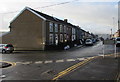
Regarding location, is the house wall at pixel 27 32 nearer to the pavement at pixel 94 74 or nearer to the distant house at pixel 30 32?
the distant house at pixel 30 32

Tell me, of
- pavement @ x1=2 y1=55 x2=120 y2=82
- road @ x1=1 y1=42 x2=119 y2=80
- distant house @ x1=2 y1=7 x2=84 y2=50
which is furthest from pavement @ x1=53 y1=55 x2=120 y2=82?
distant house @ x1=2 y1=7 x2=84 y2=50

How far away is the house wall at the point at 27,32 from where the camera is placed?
28734 millimetres

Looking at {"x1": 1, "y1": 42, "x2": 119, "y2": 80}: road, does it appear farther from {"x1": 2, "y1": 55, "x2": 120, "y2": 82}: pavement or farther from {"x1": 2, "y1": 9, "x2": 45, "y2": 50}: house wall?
{"x1": 2, "y1": 9, "x2": 45, "y2": 50}: house wall

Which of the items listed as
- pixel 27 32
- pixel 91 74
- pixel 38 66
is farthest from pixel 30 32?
pixel 91 74

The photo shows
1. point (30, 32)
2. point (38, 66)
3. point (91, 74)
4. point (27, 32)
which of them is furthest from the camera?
point (27, 32)

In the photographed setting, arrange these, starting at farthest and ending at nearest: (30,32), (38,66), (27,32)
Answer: (27,32), (30,32), (38,66)

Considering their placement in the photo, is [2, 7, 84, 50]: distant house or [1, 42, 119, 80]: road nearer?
[1, 42, 119, 80]: road

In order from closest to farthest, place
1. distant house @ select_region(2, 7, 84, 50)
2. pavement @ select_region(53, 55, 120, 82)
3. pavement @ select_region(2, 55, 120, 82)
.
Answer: pavement @ select_region(2, 55, 120, 82), pavement @ select_region(53, 55, 120, 82), distant house @ select_region(2, 7, 84, 50)

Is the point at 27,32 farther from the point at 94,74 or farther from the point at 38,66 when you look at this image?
the point at 94,74

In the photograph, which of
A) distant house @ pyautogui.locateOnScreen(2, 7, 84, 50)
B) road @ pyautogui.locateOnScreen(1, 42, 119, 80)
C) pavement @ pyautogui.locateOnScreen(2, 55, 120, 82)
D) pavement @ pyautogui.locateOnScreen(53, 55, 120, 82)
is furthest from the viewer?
distant house @ pyautogui.locateOnScreen(2, 7, 84, 50)

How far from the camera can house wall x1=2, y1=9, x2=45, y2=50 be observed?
28.7 metres

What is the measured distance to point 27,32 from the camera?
29734 millimetres

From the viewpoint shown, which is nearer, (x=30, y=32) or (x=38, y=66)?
(x=38, y=66)

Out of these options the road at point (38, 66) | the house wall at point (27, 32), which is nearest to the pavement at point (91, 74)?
the road at point (38, 66)
